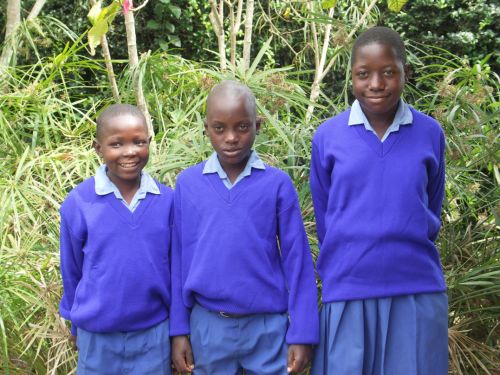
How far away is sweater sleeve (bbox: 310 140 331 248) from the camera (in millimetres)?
2551

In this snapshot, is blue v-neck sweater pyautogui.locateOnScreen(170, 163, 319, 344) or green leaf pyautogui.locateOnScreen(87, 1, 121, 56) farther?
green leaf pyautogui.locateOnScreen(87, 1, 121, 56)

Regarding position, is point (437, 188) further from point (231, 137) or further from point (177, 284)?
point (177, 284)

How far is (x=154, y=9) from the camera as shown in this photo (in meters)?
7.23

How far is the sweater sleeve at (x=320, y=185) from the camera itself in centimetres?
255

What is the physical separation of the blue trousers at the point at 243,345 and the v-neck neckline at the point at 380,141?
1.98 ft

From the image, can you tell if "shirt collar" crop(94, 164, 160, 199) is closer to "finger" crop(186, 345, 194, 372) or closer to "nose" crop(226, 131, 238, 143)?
"nose" crop(226, 131, 238, 143)

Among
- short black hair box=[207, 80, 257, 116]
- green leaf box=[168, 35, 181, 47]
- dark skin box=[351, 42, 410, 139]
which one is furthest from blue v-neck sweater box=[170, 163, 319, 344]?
green leaf box=[168, 35, 181, 47]

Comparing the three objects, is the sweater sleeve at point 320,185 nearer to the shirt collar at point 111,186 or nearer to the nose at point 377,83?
the nose at point 377,83

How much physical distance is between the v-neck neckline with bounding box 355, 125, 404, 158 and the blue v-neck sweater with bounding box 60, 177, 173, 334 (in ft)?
2.22

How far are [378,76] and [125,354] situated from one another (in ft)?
3.82

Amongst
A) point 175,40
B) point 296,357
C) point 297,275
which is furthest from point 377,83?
point 175,40

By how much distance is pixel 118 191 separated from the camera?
255 cm

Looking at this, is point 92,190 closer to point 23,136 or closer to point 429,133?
point 429,133

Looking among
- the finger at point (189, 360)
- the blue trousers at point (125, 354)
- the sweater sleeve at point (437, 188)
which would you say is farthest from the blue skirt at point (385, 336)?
the blue trousers at point (125, 354)
